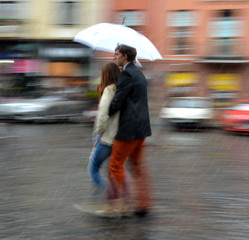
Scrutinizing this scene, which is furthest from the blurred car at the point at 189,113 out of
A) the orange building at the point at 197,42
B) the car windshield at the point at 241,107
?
the orange building at the point at 197,42

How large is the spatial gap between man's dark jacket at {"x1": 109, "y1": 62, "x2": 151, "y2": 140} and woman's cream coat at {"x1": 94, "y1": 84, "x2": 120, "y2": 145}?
0.19ft

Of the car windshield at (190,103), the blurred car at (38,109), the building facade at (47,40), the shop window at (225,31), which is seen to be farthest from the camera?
the shop window at (225,31)

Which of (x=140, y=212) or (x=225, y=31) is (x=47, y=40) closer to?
(x=225, y=31)

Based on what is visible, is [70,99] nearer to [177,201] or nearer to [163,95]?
[163,95]

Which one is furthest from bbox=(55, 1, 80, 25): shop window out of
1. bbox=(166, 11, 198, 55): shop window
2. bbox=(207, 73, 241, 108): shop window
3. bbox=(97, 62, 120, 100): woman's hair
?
bbox=(97, 62, 120, 100): woman's hair

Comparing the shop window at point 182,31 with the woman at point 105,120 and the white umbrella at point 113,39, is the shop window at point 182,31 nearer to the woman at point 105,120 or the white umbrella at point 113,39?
the white umbrella at point 113,39

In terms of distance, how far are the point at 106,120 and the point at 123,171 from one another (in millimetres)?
543

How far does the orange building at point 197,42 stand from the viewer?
2981 cm

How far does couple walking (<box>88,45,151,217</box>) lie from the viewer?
5.04 metres

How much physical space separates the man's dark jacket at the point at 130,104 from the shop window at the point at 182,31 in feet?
84.4

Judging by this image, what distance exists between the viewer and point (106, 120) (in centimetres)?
505

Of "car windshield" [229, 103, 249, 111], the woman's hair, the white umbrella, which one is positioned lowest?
"car windshield" [229, 103, 249, 111]

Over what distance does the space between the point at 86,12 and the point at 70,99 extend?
9182 millimetres

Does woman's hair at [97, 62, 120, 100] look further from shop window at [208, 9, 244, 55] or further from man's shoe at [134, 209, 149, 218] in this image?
shop window at [208, 9, 244, 55]
